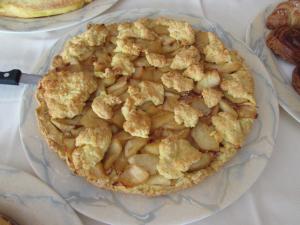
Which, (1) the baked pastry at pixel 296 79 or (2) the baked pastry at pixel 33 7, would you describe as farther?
(2) the baked pastry at pixel 33 7

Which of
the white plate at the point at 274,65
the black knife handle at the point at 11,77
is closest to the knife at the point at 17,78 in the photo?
the black knife handle at the point at 11,77

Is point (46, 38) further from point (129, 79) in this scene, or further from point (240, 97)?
point (240, 97)

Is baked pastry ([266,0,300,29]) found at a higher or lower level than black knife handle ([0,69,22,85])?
higher

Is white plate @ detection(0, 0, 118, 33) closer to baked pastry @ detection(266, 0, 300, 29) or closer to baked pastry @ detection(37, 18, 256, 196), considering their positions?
baked pastry @ detection(37, 18, 256, 196)

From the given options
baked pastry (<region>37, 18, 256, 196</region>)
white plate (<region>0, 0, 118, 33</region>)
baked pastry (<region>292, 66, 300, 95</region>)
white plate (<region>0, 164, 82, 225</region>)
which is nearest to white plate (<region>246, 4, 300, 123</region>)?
baked pastry (<region>292, 66, 300, 95</region>)

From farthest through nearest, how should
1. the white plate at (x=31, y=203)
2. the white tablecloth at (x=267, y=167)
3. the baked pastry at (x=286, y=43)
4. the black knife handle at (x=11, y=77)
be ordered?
the baked pastry at (x=286, y=43)
the black knife handle at (x=11, y=77)
the white tablecloth at (x=267, y=167)
the white plate at (x=31, y=203)

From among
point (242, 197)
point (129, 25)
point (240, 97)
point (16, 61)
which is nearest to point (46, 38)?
point (16, 61)

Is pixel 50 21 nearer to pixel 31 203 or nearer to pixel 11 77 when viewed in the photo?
pixel 11 77

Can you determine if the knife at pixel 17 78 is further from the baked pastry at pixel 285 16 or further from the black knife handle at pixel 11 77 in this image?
the baked pastry at pixel 285 16
